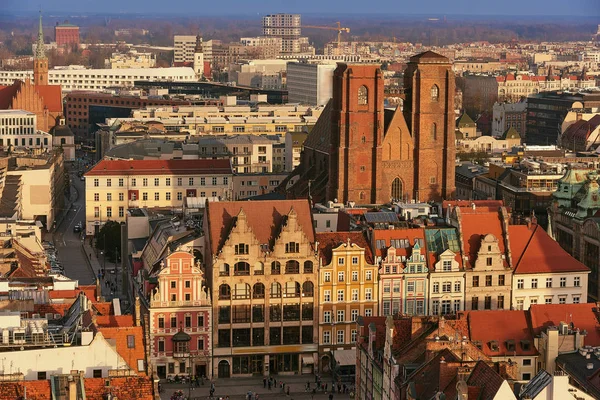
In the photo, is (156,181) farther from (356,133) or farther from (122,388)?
(122,388)

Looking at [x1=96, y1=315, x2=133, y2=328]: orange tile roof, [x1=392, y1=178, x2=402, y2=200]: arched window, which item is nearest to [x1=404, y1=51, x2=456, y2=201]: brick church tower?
[x1=392, y1=178, x2=402, y2=200]: arched window

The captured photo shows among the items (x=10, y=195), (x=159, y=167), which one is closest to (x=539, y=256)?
(x=159, y=167)

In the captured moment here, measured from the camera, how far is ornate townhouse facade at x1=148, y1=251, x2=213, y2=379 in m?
96.0

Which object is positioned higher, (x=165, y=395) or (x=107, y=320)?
(x=107, y=320)

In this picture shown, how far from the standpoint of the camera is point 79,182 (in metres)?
198

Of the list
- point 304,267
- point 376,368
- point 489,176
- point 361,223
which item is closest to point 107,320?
point 376,368

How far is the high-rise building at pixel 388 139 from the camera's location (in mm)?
129250

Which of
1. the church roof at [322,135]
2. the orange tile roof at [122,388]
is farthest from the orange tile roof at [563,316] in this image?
the church roof at [322,135]

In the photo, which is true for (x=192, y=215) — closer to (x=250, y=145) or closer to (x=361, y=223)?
(x=361, y=223)

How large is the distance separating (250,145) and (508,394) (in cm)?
11825

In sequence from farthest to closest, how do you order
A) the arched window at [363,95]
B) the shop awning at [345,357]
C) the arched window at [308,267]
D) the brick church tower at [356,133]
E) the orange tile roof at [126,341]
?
the arched window at [363,95]
the brick church tower at [356,133]
the arched window at [308,267]
the shop awning at [345,357]
the orange tile roof at [126,341]

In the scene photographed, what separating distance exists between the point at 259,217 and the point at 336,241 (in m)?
5.49

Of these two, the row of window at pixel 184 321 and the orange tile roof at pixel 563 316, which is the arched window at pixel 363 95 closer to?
the row of window at pixel 184 321

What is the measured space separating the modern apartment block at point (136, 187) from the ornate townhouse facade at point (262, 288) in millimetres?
51899
